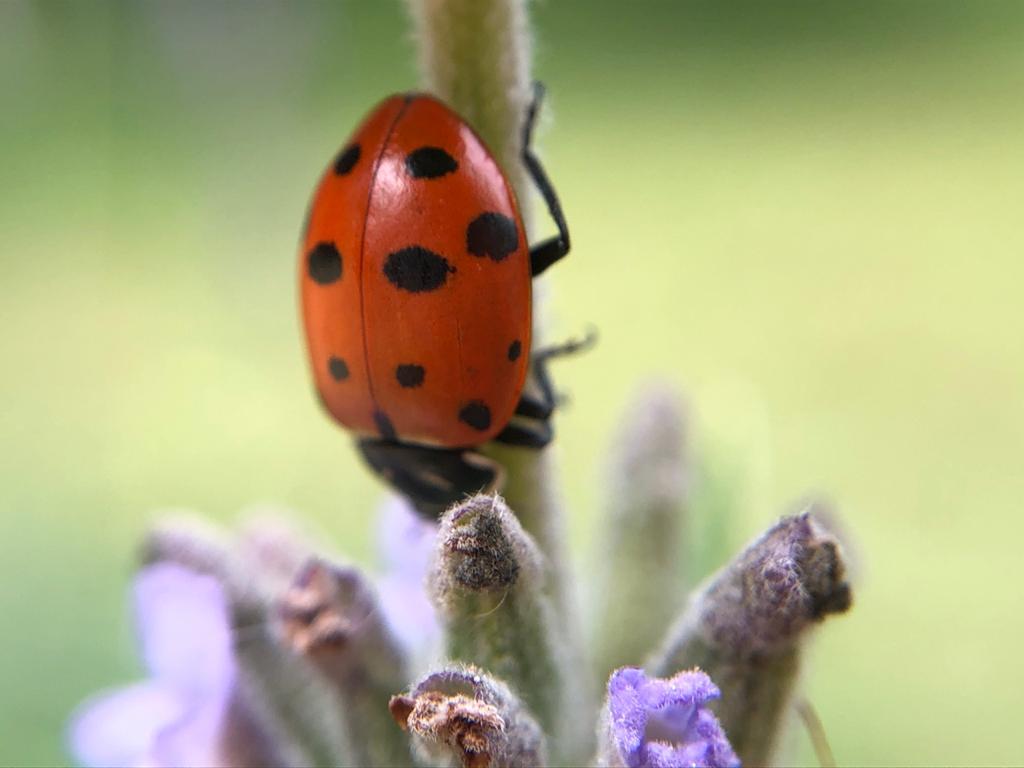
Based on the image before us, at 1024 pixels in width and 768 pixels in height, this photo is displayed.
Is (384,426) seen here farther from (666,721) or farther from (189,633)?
(666,721)

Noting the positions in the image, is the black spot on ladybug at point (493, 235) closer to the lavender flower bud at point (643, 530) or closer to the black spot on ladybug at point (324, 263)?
the black spot on ladybug at point (324, 263)

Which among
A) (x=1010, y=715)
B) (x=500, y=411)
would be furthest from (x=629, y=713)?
Result: (x=1010, y=715)

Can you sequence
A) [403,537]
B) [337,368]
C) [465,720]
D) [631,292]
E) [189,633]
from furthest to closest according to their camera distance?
[631,292]
[403,537]
[337,368]
[189,633]
[465,720]

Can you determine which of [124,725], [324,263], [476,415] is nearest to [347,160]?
[324,263]

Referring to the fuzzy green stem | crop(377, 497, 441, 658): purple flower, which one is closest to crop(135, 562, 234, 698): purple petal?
crop(377, 497, 441, 658): purple flower

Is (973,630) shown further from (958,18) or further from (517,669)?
(958,18)
